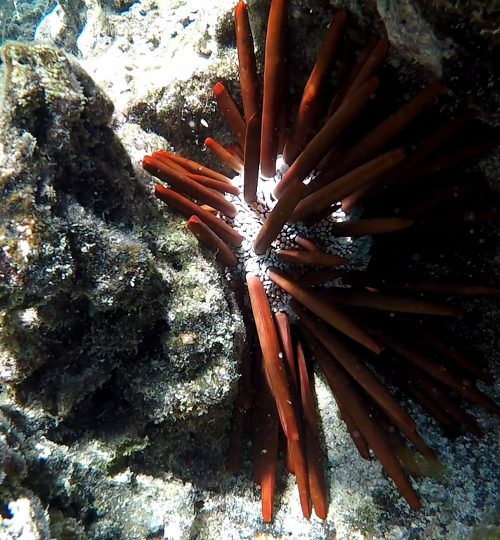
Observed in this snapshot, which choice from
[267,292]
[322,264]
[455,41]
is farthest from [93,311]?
[455,41]

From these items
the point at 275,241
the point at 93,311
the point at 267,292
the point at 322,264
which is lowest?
the point at 93,311

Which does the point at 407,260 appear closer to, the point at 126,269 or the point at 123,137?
the point at 126,269

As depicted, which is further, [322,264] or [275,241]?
[275,241]

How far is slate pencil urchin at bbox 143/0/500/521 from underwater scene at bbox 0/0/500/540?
0.05 feet

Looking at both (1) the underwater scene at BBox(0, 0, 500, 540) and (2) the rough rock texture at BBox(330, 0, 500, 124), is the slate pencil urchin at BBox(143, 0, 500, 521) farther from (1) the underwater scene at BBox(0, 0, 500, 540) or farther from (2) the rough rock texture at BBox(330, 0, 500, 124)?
(2) the rough rock texture at BBox(330, 0, 500, 124)

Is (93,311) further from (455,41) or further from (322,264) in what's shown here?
(455,41)

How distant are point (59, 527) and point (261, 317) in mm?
1458

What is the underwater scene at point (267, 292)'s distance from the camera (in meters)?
2.16

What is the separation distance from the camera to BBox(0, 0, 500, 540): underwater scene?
2156 mm

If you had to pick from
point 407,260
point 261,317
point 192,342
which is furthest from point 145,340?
point 407,260

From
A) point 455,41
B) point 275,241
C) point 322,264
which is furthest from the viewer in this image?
point 275,241

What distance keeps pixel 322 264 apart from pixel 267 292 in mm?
519

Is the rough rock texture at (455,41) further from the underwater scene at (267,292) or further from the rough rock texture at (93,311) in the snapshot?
the rough rock texture at (93,311)

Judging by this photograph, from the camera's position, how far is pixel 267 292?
9.24ft
